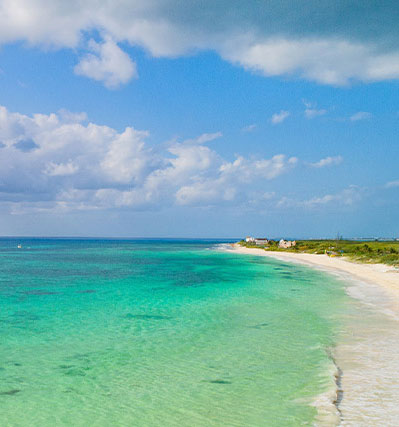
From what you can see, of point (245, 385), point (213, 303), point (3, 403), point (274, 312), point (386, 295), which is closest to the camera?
point (3, 403)

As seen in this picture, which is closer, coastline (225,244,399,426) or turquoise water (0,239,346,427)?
coastline (225,244,399,426)

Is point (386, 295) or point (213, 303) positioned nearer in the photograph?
point (213, 303)

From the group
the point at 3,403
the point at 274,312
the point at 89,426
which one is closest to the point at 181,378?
the point at 89,426

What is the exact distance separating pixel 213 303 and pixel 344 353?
12507 mm

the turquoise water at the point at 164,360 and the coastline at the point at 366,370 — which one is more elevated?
the coastline at the point at 366,370

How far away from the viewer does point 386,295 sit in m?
26.7

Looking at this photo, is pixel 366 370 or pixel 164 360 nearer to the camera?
pixel 366 370

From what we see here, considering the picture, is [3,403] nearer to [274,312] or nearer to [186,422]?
[186,422]

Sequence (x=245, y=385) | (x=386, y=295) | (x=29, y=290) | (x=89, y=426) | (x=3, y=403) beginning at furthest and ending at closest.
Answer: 1. (x=29, y=290)
2. (x=386, y=295)
3. (x=245, y=385)
4. (x=3, y=403)
5. (x=89, y=426)

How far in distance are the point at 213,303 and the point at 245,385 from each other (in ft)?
47.4

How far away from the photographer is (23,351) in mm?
13570

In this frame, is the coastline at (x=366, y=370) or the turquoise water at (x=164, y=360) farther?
the turquoise water at (x=164, y=360)

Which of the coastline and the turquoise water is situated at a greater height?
the coastline

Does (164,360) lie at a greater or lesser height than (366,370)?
lesser
